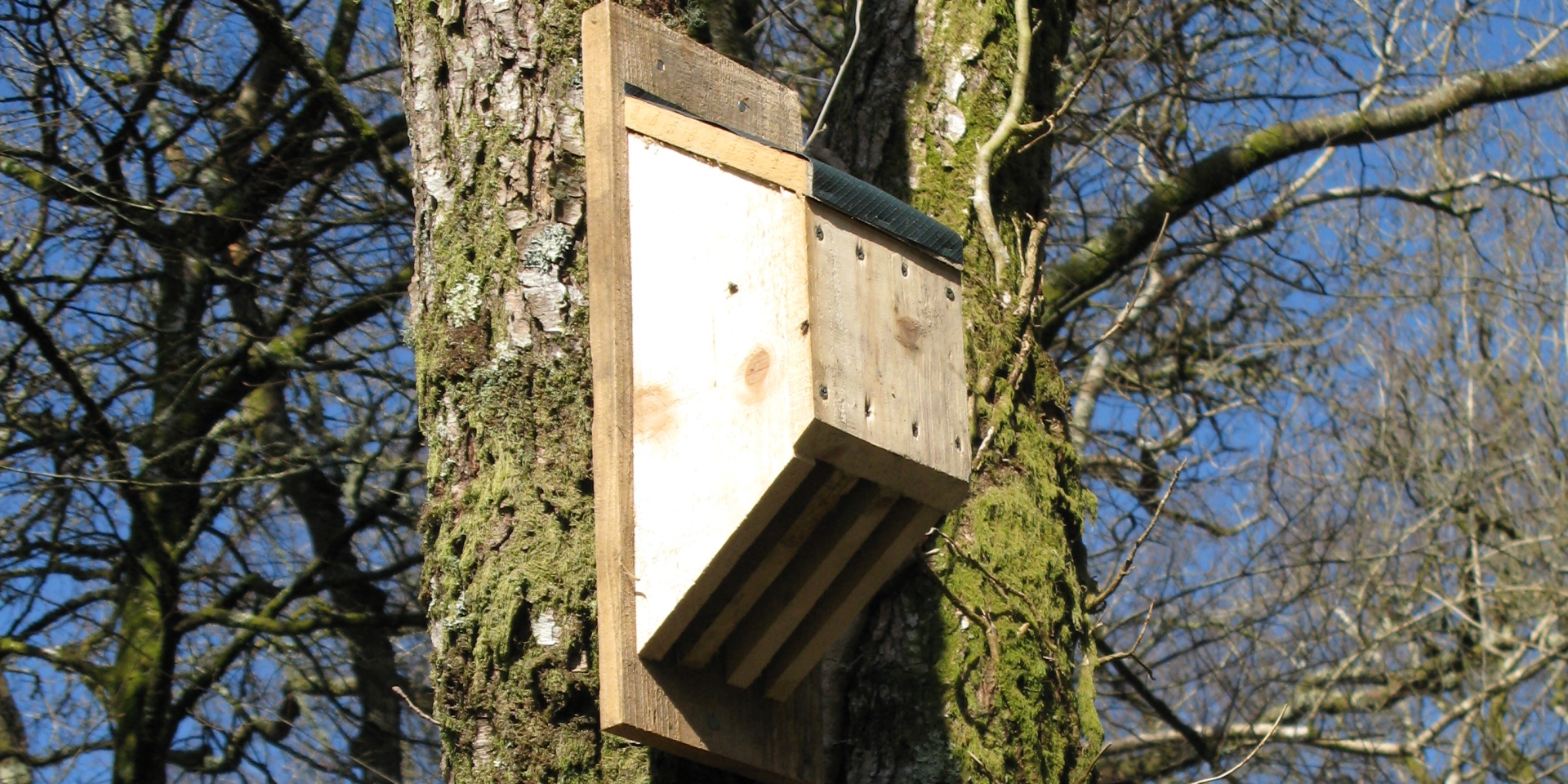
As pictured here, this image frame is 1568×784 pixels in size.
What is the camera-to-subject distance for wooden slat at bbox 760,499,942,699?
1800 mm

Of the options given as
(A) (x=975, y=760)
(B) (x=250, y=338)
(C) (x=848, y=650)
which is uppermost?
(B) (x=250, y=338)

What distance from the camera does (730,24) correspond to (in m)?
3.52

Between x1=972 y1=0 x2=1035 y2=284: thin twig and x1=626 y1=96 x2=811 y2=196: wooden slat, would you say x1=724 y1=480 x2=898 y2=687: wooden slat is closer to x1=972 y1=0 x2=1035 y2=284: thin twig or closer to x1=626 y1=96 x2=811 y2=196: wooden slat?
x1=626 y1=96 x2=811 y2=196: wooden slat

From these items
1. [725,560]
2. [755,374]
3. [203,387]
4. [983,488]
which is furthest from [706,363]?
[203,387]

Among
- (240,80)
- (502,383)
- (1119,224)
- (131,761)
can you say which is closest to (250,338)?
(240,80)

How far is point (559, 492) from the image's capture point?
194 cm

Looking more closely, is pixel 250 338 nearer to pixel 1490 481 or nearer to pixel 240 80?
pixel 240 80

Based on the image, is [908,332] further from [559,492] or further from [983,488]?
[983,488]

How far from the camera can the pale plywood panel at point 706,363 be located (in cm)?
168

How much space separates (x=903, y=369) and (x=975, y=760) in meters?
0.64

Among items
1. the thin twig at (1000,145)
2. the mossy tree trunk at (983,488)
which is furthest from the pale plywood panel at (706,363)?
the thin twig at (1000,145)

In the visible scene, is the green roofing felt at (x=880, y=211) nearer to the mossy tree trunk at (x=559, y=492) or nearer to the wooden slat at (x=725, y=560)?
the wooden slat at (x=725, y=560)

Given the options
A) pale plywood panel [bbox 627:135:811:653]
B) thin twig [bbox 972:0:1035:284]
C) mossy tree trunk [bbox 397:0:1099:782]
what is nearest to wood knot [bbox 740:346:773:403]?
pale plywood panel [bbox 627:135:811:653]

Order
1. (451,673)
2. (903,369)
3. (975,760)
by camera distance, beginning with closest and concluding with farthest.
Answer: (903,369) < (451,673) < (975,760)
